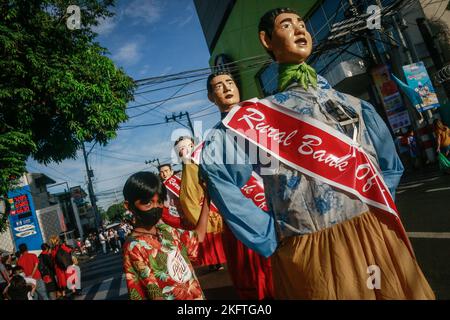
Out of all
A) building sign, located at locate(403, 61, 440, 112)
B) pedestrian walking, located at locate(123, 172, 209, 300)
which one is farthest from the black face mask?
building sign, located at locate(403, 61, 440, 112)

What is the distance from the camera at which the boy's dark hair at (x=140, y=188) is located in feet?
5.76

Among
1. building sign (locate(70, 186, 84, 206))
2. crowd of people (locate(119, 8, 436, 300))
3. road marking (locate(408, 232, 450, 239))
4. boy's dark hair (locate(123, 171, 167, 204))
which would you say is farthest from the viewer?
building sign (locate(70, 186, 84, 206))

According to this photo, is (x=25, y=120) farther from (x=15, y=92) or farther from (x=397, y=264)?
(x=397, y=264)

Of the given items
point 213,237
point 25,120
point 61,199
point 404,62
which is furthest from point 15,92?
point 61,199

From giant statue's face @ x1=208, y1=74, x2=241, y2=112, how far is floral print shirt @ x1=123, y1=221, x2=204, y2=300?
120cm

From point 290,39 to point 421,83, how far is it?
32.7ft

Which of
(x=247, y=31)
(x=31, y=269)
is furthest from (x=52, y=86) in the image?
(x=247, y=31)

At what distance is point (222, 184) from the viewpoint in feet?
4.18

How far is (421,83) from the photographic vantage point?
9.60 m

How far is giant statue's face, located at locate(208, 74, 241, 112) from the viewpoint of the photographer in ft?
8.70

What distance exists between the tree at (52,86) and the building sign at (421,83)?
8264 millimetres

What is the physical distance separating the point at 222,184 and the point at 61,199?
4569 cm

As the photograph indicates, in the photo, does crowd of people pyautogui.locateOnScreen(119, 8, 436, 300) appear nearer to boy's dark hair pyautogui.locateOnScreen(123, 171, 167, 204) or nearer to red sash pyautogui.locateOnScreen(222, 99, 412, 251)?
red sash pyautogui.locateOnScreen(222, 99, 412, 251)
